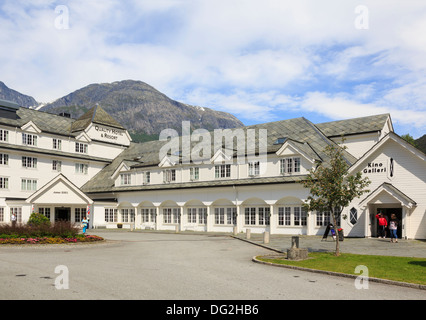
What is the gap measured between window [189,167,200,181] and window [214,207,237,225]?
13.4ft

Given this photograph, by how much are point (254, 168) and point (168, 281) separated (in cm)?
2705

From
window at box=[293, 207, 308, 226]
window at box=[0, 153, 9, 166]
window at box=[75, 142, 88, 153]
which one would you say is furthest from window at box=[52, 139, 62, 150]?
window at box=[293, 207, 308, 226]

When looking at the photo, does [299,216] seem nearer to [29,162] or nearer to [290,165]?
[290,165]

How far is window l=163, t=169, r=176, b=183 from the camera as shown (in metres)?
45.3

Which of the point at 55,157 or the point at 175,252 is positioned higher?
the point at 55,157

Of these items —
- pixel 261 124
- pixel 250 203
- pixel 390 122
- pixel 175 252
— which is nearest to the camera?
pixel 175 252

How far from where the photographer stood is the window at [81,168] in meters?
53.8

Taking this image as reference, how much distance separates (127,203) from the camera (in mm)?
49406

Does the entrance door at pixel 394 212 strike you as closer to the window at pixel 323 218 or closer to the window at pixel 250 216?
the window at pixel 323 218

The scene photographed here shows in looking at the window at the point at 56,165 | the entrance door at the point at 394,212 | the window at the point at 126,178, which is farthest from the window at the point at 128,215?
the entrance door at the point at 394,212

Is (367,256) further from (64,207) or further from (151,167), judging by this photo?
(64,207)

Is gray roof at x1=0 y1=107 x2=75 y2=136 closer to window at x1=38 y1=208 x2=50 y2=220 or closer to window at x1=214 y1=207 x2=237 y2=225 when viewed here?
window at x1=38 y1=208 x2=50 y2=220
